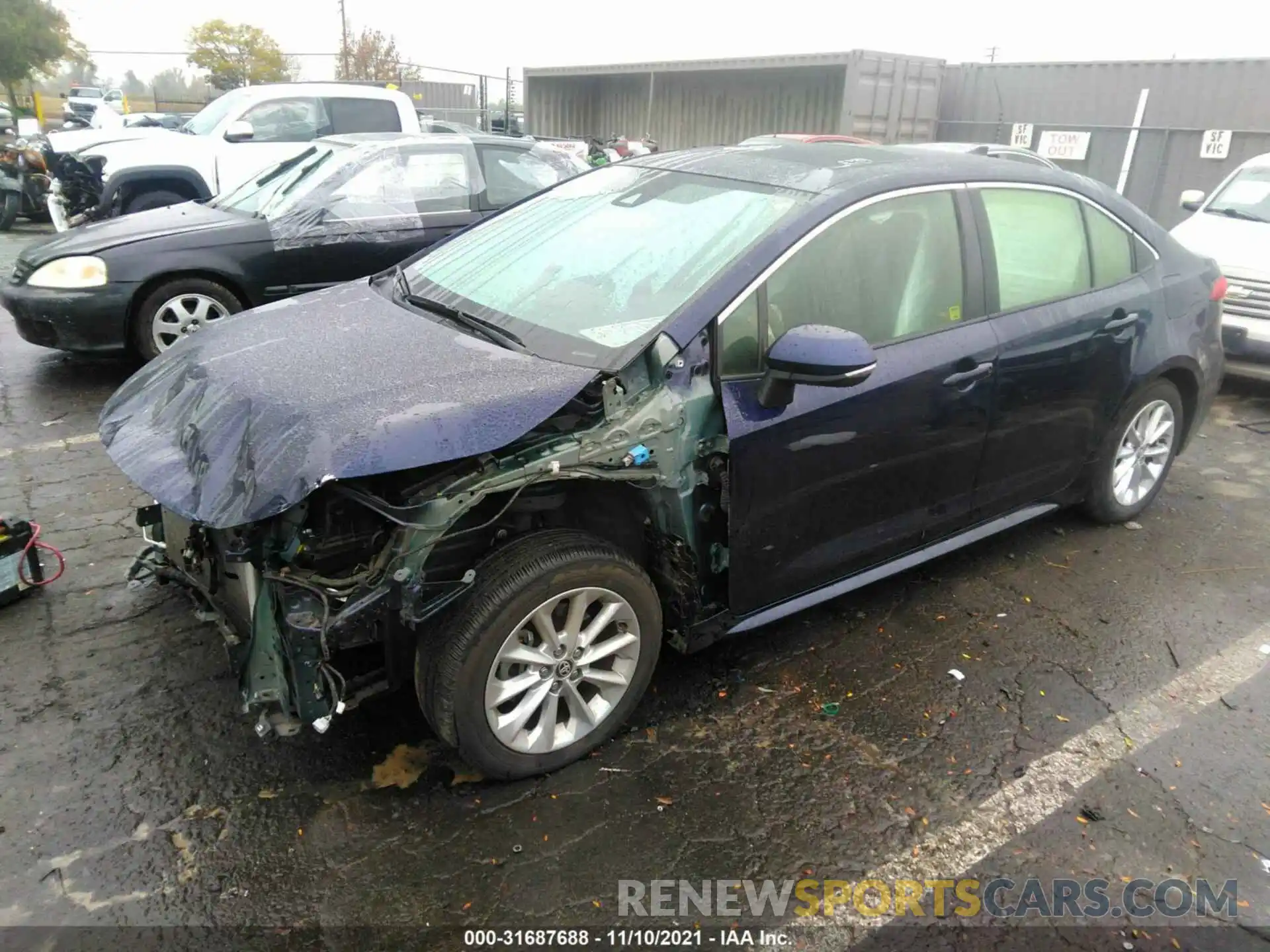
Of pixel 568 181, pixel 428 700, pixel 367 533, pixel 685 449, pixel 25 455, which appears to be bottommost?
pixel 25 455

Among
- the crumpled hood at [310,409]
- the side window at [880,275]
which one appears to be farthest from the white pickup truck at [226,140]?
the side window at [880,275]

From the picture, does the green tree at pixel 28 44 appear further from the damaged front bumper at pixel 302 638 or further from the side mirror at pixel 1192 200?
the damaged front bumper at pixel 302 638

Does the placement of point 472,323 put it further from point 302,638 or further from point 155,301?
point 155,301

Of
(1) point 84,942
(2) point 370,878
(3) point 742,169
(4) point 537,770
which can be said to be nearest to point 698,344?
(3) point 742,169

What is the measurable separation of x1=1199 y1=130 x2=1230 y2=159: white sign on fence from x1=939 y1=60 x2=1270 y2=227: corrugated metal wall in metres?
0.07

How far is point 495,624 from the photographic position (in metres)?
2.47

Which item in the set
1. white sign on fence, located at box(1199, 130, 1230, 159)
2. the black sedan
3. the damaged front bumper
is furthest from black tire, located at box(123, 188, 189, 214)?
white sign on fence, located at box(1199, 130, 1230, 159)

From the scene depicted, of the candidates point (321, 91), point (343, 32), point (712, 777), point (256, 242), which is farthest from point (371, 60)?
point (712, 777)

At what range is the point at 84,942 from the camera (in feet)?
7.06

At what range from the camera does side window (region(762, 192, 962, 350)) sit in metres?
2.91

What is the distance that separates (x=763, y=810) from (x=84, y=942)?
1.78 m

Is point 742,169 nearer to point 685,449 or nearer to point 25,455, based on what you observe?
point 685,449

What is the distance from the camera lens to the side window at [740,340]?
108 inches

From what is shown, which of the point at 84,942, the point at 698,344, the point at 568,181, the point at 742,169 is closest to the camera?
the point at 84,942
